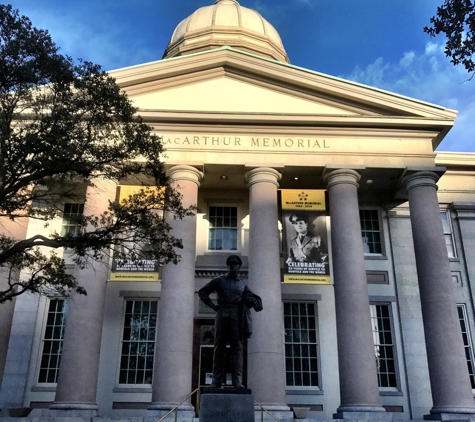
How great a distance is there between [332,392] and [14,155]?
46.7 feet

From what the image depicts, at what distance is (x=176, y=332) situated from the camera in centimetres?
1609

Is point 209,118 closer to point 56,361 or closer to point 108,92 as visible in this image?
point 108,92

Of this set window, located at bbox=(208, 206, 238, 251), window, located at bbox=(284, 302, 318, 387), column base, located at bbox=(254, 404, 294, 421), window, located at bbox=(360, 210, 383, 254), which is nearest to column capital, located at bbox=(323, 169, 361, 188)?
window, located at bbox=(360, 210, 383, 254)

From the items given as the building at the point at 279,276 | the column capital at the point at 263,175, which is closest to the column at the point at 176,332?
the building at the point at 279,276

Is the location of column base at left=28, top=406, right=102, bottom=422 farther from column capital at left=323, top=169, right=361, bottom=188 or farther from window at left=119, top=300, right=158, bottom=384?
column capital at left=323, top=169, right=361, bottom=188

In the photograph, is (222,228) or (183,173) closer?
(183,173)

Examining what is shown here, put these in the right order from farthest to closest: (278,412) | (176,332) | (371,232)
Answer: (371,232) → (176,332) → (278,412)

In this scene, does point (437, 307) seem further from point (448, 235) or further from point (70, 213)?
point (70, 213)

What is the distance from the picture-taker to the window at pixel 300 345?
19.4 meters

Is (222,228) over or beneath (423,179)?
beneath

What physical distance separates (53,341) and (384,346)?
1304cm

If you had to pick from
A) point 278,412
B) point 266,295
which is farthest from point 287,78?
point 278,412

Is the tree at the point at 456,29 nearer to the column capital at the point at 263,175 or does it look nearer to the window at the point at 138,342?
the column capital at the point at 263,175

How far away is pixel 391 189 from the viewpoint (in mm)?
21156
